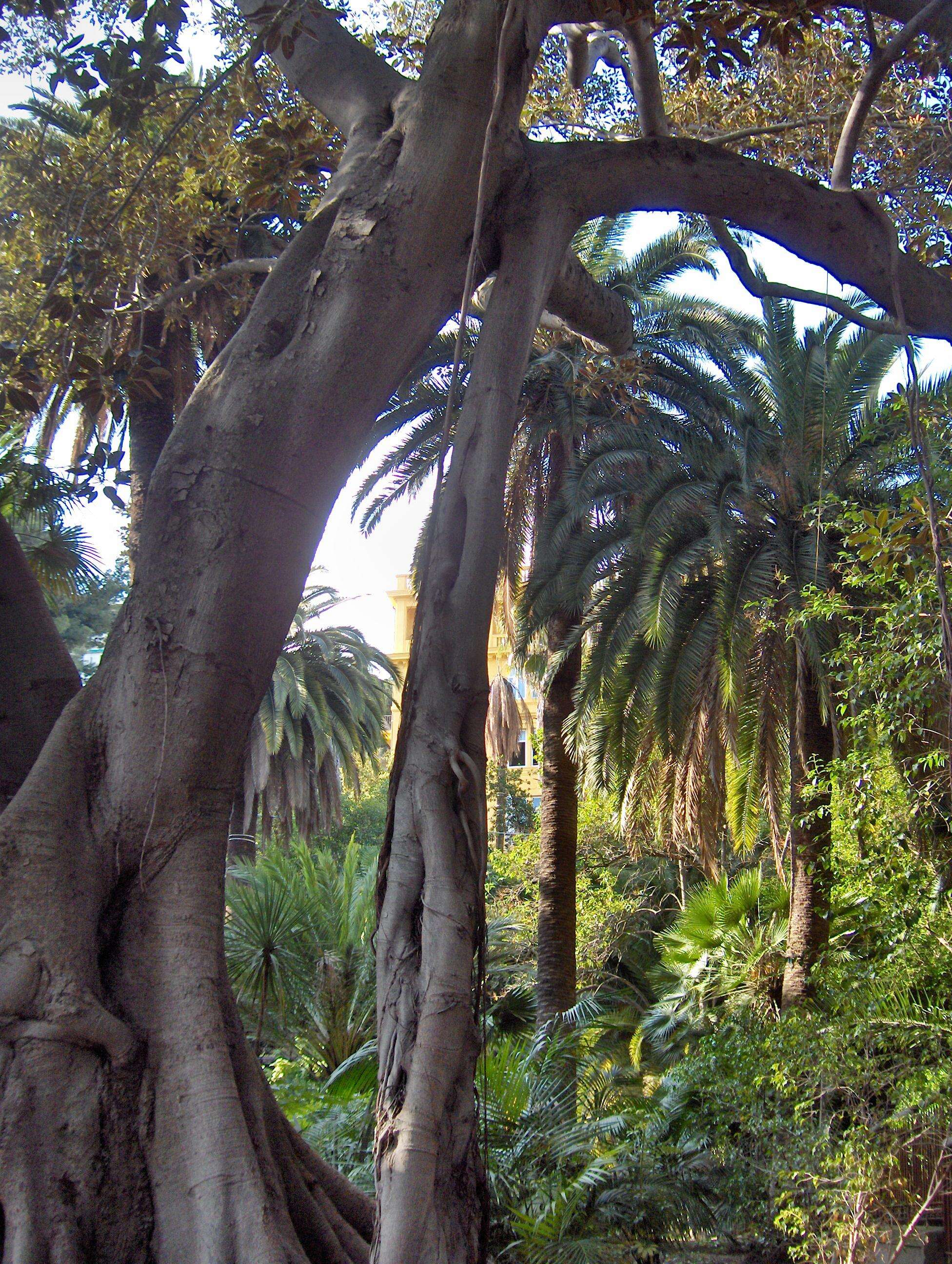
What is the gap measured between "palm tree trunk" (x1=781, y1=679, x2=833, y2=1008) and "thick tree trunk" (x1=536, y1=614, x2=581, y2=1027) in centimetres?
250

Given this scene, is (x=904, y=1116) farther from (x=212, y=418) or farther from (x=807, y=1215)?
(x=212, y=418)

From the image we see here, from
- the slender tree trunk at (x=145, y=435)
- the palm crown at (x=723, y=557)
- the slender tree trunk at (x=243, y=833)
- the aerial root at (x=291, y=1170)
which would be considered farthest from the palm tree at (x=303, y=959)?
the aerial root at (x=291, y=1170)

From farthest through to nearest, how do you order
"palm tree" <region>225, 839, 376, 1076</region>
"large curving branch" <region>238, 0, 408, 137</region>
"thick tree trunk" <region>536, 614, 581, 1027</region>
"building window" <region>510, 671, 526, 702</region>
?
"building window" <region>510, 671, 526, 702</region> < "thick tree trunk" <region>536, 614, 581, 1027</region> < "palm tree" <region>225, 839, 376, 1076</region> < "large curving branch" <region>238, 0, 408, 137</region>

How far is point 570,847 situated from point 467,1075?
33.4 ft

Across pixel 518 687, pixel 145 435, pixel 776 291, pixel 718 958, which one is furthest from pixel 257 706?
pixel 518 687

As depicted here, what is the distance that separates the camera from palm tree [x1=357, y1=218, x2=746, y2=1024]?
12617 mm

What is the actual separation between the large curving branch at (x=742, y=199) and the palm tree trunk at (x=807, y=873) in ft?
23.4

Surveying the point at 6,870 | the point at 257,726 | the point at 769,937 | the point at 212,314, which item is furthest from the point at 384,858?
the point at 257,726

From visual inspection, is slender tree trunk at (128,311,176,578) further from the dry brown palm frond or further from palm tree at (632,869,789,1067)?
the dry brown palm frond

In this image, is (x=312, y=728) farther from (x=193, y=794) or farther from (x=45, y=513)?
(x=193, y=794)

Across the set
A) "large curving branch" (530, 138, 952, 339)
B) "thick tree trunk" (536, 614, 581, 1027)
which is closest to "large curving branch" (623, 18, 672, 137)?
"large curving branch" (530, 138, 952, 339)

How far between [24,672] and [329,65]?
95.2 inches

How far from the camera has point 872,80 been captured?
419cm

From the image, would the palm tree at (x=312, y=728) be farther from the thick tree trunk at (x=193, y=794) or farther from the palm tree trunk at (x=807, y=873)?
the thick tree trunk at (x=193, y=794)
